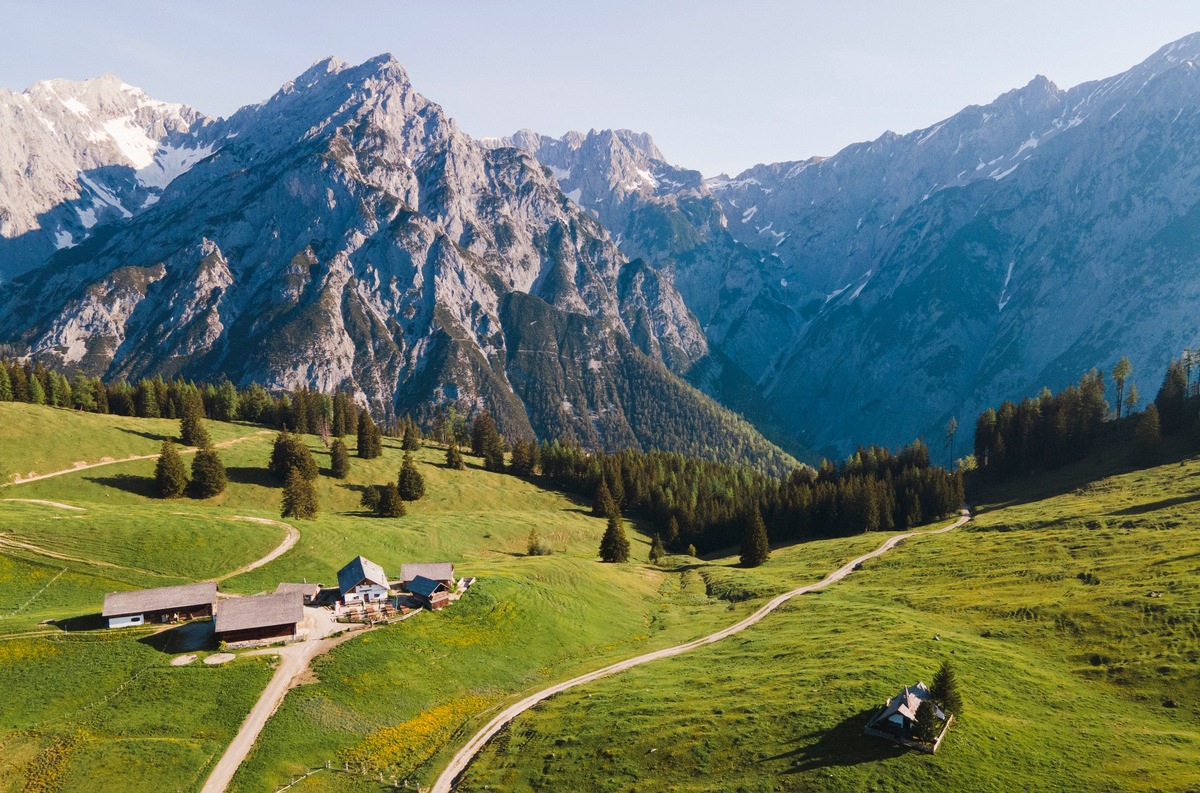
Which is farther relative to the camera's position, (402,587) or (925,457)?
(925,457)

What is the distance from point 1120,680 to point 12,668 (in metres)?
86.5

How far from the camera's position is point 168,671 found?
52.4m

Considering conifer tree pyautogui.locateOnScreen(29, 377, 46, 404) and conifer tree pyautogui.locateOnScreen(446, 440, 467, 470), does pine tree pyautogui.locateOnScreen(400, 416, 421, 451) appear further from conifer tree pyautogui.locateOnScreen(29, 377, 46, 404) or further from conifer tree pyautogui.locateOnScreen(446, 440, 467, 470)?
conifer tree pyautogui.locateOnScreen(29, 377, 46, 404)

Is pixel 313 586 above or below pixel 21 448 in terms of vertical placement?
below

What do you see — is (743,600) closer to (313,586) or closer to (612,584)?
(612,584)

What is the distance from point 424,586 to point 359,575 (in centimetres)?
724

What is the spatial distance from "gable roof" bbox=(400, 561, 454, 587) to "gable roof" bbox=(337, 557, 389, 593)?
10.3 ft

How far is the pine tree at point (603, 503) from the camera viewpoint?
141m

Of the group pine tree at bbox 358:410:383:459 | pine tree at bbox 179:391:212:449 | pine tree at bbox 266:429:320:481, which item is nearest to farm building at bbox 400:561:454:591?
pine tree at bbox 266:429:320:481

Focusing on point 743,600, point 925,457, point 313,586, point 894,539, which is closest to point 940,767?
point 743,600

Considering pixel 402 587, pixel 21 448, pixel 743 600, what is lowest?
pixel 743 600

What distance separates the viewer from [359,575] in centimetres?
7006

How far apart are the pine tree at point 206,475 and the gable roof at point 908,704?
107335mm

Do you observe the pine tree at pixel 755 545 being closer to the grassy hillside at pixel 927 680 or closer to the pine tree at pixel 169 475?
the grassy hillside at pixel 927 680
